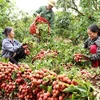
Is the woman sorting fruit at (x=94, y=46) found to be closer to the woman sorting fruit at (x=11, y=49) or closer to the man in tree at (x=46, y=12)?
the woman sorting fruit at (x=11, y=49)

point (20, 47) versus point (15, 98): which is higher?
point (20, 47)

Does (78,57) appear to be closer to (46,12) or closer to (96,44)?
(96,44)

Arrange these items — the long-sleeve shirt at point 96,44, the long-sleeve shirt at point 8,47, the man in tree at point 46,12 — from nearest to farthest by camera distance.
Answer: the long-sleeve shirt at point 96,44 → the long-sleeve shirt at point 8,47 → the man in tree at point 46,12

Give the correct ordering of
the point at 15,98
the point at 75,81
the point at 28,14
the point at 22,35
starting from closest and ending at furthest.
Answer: the point at 75,81 < the point at 15,98 < the point at 22,35 < the point at 28,14

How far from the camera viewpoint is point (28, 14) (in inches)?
450

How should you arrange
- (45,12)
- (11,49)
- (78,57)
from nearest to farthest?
(78,57), (11,49), (45,12)

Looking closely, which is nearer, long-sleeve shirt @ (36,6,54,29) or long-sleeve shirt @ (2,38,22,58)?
long-sleeve shirt @ (2,38,22,58)

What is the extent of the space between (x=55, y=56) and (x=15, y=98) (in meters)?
2.05

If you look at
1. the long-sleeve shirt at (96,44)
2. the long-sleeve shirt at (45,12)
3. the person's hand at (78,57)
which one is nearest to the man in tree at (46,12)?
the long-sleeve shirt at (45,12)

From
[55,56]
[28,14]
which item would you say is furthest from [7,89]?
[28,14]

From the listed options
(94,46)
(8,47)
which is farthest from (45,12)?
(94,46)

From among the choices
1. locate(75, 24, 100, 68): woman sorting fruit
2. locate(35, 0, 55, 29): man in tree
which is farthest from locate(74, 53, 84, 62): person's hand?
locate(35, 0, 55, 29): man in tree

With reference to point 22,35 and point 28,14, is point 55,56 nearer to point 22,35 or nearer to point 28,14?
point 22,35

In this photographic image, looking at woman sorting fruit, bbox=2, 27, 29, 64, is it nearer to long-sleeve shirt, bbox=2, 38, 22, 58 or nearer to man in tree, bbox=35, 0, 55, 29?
long-sleeve shirt, bbox=2, 38, 22, 58
